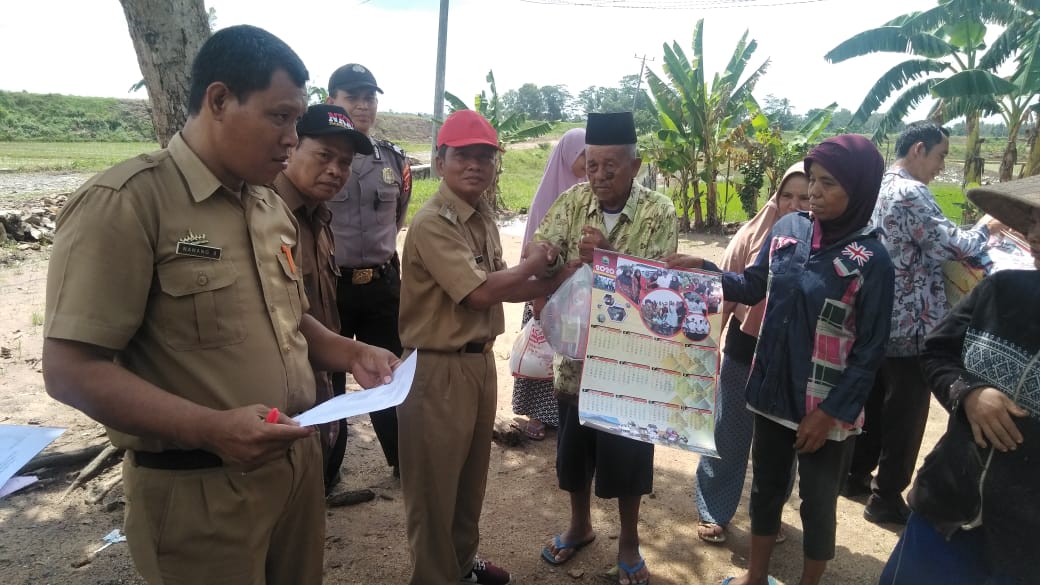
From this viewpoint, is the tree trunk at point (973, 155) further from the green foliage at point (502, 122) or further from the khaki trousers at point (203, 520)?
the khaki trousers at point (203, 520)

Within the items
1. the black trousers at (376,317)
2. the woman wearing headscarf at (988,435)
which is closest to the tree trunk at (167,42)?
the black trousers at (376,317)

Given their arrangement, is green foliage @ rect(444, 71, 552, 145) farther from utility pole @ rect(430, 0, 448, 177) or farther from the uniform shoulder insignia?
the uniform shoulder insignia

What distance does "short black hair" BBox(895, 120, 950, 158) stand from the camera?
3.53 metres

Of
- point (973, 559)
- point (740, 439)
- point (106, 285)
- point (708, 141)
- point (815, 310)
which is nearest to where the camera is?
point (106, 285)

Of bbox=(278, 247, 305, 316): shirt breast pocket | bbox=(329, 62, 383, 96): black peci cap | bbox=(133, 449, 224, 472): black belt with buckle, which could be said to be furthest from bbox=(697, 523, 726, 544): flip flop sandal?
bbox=(329, 62, 383, 96): black peci cap

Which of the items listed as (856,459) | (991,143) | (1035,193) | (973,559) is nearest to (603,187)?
(1035,193)

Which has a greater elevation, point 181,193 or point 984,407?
point 181,193

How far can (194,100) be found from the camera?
4.91 ft

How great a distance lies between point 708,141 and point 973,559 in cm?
1182

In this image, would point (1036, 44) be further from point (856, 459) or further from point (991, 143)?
point (991, 143)

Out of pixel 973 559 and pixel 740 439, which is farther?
pixel 740 439

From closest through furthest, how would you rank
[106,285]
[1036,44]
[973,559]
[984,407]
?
1. [106,285]
2. [984,407]
3. [973,559]
4. [1036,44]

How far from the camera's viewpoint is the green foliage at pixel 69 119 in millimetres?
41625

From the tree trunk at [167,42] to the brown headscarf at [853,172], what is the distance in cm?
281
